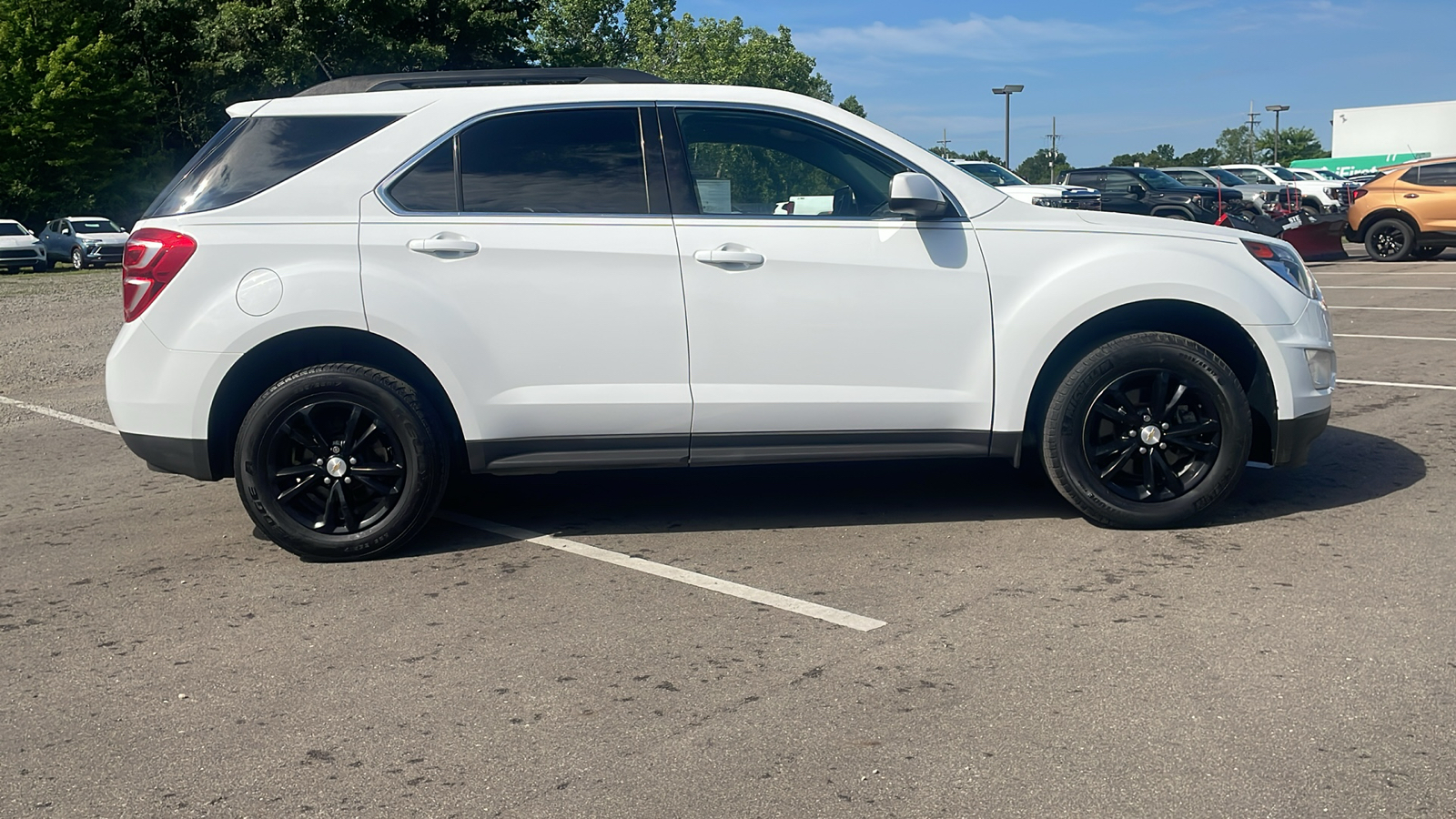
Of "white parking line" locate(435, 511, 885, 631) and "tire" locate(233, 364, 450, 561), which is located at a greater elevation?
"tire" locate(233, 364, 450, 561)

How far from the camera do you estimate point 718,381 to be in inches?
194

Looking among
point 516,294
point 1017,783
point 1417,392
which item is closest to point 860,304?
point 516,294

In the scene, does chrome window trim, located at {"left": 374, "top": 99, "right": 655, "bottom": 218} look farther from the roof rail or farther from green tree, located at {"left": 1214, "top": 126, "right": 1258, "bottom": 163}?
green tree, located at {"left": 1214, "top": 126, "right": 1258, "bottom": 163}

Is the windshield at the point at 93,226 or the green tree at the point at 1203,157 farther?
the green tree at the point at 1203,157

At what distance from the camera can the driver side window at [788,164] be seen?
5.09m

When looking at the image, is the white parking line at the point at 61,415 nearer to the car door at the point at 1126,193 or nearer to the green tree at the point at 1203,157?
the car door at the point at 1126,193

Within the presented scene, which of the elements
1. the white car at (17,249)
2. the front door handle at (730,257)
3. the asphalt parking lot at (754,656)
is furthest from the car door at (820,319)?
the white car at (17,249)

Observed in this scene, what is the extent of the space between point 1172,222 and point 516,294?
2748 mm

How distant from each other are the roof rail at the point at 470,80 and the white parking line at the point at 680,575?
186cm

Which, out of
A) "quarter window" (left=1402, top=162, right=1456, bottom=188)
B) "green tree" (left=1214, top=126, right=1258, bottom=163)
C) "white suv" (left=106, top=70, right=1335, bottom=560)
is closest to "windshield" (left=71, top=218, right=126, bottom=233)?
"quarter window" (left=1402, top=162, right=1456, bottom=188)

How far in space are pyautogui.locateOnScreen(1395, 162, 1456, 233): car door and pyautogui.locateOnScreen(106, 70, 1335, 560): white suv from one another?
58.2 feet

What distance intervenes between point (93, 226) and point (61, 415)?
2989 centimetres

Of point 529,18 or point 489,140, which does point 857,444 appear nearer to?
point 489,140

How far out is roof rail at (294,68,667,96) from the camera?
5129 millimetres
